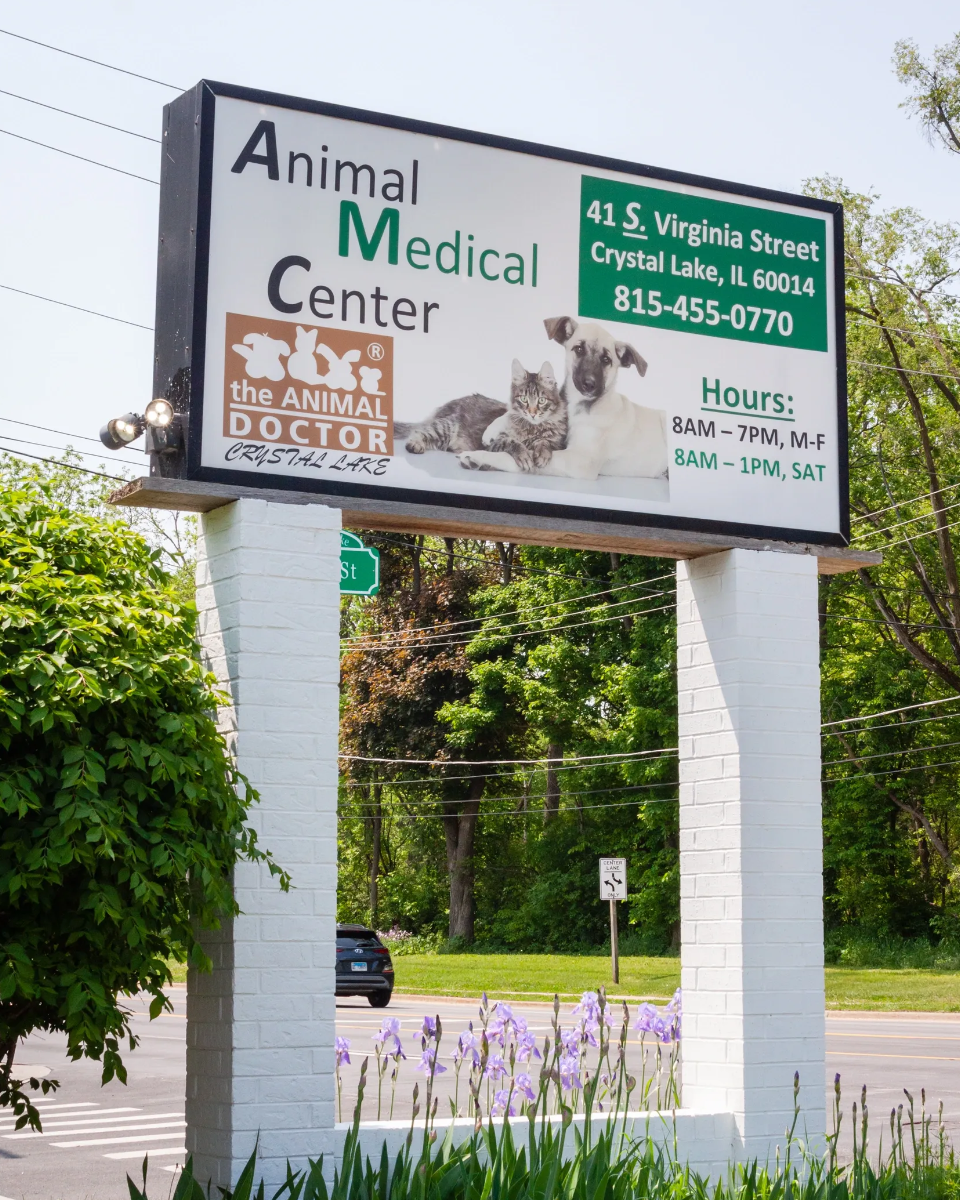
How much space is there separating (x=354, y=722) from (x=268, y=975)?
3874 cm

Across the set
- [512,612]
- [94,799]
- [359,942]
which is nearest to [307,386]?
[94,799]

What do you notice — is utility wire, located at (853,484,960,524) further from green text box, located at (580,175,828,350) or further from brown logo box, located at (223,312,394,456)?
brown logo box, located at (223,312,394,456)

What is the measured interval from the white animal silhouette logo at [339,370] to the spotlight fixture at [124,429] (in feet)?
2.61

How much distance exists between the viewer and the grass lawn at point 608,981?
82.6 ft

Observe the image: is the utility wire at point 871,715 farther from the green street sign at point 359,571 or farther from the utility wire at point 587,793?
the green street sign at point 359,571

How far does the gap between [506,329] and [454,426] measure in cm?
56

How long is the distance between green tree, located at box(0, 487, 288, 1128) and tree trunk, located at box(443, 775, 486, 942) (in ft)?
127

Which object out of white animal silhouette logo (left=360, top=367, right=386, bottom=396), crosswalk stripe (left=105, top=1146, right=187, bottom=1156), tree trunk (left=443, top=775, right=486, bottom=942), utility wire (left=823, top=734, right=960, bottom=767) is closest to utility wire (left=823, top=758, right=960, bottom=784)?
utility wire (left=823, top=734, right=960, bottom=767)

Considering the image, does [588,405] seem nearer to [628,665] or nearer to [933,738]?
[628,665]

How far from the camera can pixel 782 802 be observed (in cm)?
709

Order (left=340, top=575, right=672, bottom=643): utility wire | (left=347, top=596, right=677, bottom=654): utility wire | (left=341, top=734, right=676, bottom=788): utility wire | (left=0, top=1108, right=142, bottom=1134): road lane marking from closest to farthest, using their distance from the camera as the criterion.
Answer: (left=0, top=1108, right=142, bottom=1134): road lane marking, (left=340, top=575, right=672, bottom=643): utility wire, (left=347, top=596, right=677, bottom=654): utility wire, (left=341, top=734, right=676, bottom=788): utility wire

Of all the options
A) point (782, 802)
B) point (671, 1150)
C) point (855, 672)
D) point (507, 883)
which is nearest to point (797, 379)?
point (782, 802)

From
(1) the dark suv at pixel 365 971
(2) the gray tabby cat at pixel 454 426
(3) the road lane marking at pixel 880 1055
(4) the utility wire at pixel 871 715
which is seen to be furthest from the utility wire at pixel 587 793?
(2) the gray tabby cat at pixel 454 426

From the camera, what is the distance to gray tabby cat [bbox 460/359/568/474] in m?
6.79
